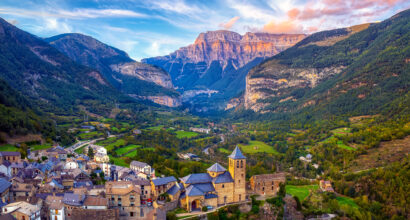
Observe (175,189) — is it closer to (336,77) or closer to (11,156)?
(11,156)

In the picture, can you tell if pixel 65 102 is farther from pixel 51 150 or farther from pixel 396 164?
pixel 396 164

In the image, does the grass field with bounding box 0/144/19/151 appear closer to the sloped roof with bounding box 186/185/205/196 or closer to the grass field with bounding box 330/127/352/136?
the sloped roof with bounding box 186/185/205/196

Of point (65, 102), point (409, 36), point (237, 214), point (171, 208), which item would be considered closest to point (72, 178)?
point (171, 208)

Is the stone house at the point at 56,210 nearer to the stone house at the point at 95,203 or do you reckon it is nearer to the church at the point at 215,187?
the stone house at the point at 95,203

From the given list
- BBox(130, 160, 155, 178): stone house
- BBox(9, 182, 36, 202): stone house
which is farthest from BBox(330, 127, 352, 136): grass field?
BBox(9, 182, 36, 202): stone house

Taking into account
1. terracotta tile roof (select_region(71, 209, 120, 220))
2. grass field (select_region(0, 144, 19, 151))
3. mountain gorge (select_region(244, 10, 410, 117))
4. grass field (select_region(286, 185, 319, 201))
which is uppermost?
mountain gorge (select_region(244, 10, 410, 117))

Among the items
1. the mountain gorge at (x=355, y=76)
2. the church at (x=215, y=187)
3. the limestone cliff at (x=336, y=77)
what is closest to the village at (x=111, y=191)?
the church at (x=215, y=187)

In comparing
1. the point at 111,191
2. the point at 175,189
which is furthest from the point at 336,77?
the point at 111,191
